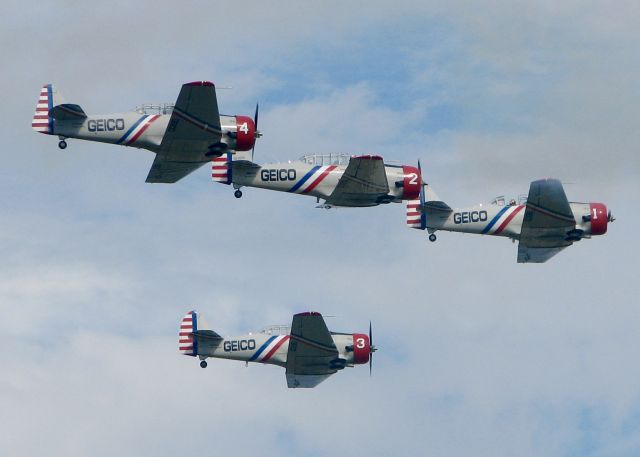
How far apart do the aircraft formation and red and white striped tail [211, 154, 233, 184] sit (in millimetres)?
70

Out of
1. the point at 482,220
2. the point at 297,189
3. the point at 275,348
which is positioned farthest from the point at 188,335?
the point at 482,220

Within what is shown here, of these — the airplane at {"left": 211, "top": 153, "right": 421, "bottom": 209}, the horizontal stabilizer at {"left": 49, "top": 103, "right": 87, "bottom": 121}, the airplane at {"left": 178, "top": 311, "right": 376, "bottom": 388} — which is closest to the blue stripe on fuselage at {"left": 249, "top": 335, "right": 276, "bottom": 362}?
the airplane at {"left": 178, "top": 311, "right": 376, "bottom": 388}

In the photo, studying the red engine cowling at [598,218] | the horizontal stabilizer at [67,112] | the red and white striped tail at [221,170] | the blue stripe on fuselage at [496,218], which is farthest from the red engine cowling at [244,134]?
the red engine cowling at [598,218]

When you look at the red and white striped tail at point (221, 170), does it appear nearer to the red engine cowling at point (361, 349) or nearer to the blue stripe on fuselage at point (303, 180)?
the blue stripe on fuselage at point (303, 180)

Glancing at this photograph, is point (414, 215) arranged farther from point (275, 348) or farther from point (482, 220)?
point (275, 348)

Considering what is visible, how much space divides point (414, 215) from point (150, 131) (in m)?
22.1

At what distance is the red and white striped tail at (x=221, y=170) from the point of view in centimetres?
11381

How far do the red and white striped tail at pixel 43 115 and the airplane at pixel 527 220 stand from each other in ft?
90.8

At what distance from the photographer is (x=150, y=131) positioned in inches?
Result: 4218

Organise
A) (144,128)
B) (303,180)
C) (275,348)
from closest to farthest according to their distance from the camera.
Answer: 1. (144,128)
2. (303,180)
3. (275,348)

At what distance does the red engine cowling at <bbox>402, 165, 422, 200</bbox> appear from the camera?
374 ft

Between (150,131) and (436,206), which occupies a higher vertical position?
(150,131)

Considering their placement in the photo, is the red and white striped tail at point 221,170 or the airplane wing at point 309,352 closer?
the red and white striped tail at point 221,170

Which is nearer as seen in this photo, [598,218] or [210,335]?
[598,218]
